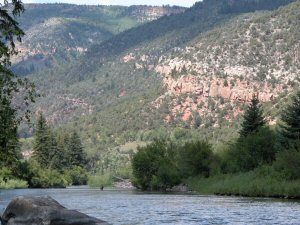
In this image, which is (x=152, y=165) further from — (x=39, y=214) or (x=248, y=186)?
(x=39, y=214)

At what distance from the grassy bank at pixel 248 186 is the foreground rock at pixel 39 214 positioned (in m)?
39.4

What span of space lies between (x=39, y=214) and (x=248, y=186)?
49.5 m

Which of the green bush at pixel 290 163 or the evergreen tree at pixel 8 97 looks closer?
the evergreen tree at pixel 8 97

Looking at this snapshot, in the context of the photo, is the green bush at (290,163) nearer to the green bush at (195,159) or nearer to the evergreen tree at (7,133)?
the green bush at (195,159)

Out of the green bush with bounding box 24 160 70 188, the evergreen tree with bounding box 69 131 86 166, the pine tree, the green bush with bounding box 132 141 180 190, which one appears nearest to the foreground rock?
the pine tree

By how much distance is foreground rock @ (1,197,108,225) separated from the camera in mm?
35656

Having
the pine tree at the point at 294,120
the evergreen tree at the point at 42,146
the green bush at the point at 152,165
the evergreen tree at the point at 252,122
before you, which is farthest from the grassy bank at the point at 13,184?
the pine tree at the point at 294,120

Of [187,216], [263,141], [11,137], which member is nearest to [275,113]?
[263,141]

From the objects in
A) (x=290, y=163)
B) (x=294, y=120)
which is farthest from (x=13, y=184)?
(x=290, y=163)

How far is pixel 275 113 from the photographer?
174 meters

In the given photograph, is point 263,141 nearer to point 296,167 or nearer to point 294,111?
point 294,111

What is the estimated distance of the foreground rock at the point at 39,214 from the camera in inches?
1404

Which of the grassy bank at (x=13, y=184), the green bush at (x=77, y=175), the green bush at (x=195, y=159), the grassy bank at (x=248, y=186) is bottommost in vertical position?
the grassy bank at (x=248, y=186)

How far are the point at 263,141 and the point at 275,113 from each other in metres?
84.8
